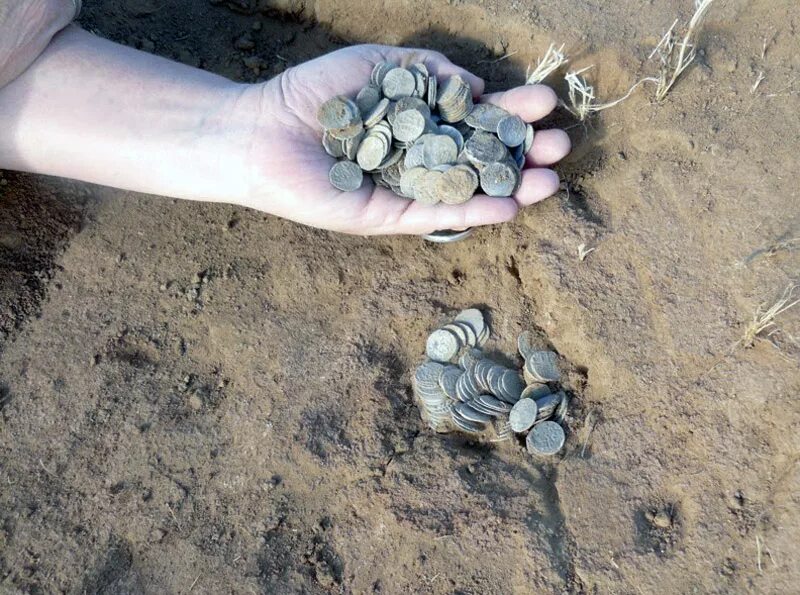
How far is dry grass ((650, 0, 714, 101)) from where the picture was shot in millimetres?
3258

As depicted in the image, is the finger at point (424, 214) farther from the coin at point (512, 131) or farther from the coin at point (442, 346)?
the coin at point (442, 346)

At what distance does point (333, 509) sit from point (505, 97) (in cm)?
243

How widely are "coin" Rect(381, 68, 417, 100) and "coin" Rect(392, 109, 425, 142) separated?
144mm

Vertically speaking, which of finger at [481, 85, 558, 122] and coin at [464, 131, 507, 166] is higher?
finger at [481, 85, 558, 122]

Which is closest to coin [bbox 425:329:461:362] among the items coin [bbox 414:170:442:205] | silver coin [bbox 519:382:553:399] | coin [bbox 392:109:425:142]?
silver coin [bbox 519:382:553:399]

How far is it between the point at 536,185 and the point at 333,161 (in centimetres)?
116

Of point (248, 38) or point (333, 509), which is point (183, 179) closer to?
point (248, 38)

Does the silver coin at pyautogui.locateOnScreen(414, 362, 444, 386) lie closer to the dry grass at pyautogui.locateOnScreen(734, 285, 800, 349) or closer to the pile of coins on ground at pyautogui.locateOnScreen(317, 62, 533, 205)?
the pile of coins on ground at pyautogui.locateOnScreen(317, 62, 533, 205)

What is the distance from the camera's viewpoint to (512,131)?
331cm

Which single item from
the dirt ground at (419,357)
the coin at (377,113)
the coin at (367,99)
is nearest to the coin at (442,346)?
the dirt ground at (419,357)

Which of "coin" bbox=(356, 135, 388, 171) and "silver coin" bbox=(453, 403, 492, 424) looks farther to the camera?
"coin" bbox=(356, 135, 388, 171)

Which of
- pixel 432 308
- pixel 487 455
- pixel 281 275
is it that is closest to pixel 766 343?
pixel 487 455

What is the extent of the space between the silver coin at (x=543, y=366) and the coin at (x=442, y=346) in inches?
15.5

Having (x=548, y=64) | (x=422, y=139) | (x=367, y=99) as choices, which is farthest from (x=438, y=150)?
(x=548, y=64)
